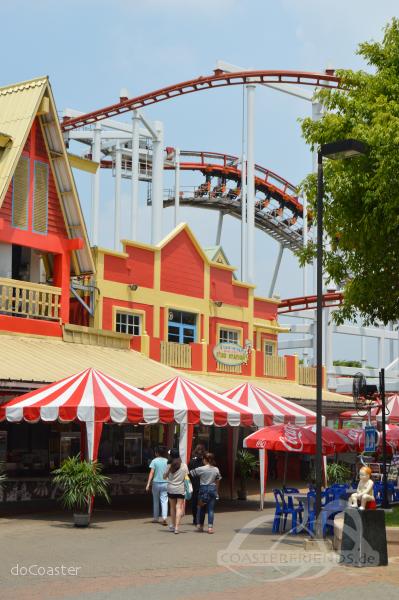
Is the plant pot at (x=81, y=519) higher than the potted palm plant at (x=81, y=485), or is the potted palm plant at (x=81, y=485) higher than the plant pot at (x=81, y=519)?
the potted palm plant at (x=81, y=485)

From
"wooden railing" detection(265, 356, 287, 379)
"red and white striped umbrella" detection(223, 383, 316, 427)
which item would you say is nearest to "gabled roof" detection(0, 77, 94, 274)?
"red and white striped umbrella" detection(223, 383, 316, 427)

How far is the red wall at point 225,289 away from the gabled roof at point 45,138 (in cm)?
806

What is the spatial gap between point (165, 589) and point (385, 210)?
31.1 feet

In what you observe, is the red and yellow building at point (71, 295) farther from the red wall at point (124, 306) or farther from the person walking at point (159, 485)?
the person walking at point (159, 485)

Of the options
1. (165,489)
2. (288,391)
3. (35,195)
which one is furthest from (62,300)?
(288,391)

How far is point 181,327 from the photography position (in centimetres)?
3325

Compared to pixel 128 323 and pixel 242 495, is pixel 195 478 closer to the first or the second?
pixel 242 495

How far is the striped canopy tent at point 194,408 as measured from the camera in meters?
21.9

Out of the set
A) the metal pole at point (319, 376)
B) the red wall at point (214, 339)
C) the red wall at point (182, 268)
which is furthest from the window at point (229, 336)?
the metal pole at point (319, 376)

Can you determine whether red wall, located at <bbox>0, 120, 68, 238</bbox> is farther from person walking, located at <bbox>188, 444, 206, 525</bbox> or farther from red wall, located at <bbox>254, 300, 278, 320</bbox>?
red wall, located at <bbox>254, 300, 278, 320</bbox>

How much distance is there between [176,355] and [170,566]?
1786 centimetres

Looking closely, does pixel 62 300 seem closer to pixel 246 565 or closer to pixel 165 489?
pixel 165 489

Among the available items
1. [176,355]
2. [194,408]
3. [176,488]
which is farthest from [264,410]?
[176,355]

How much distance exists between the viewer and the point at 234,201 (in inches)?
2270
